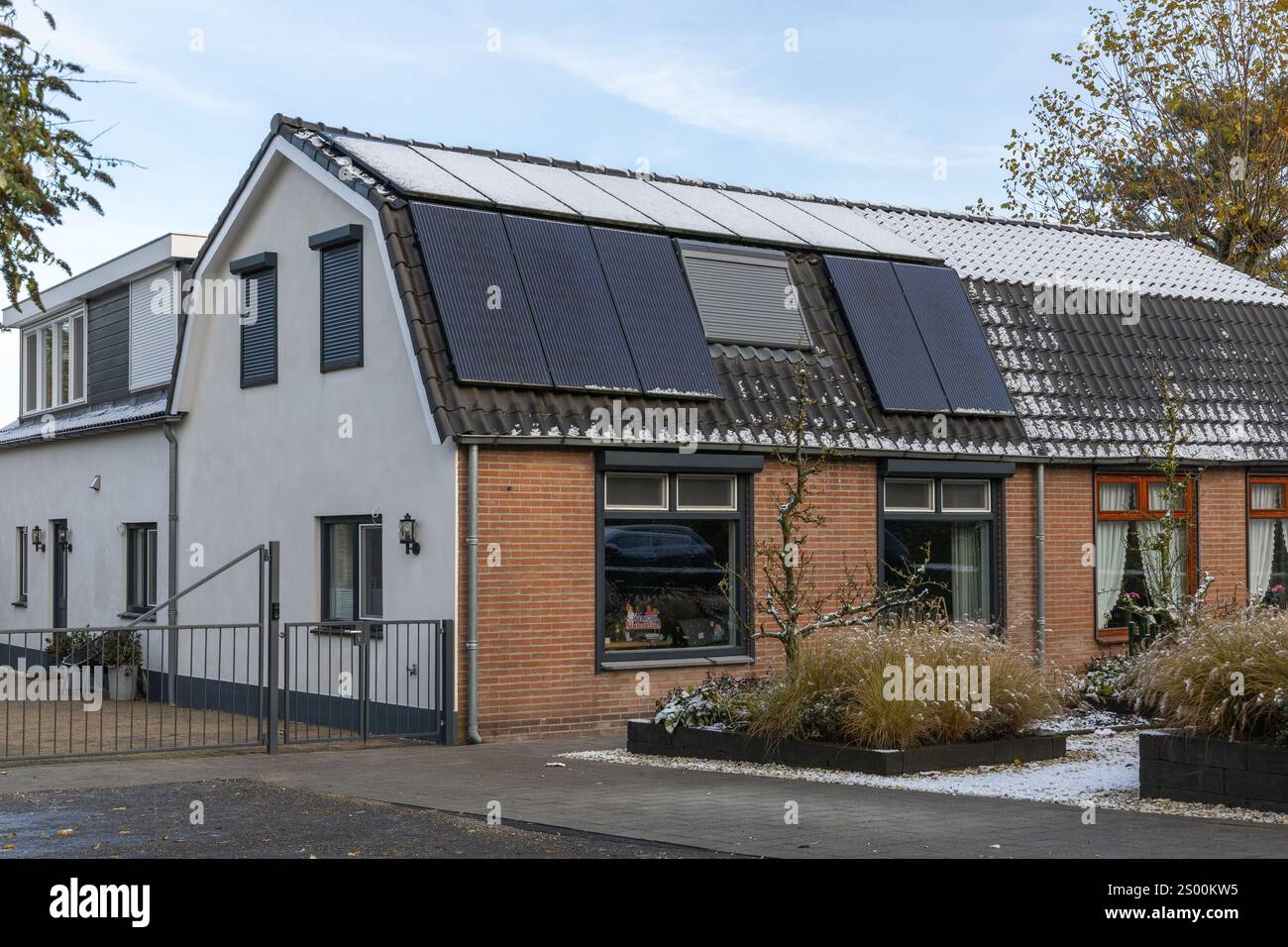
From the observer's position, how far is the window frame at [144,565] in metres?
22.2

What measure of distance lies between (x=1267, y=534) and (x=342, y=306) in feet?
43.5

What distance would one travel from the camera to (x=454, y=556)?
15.2 m

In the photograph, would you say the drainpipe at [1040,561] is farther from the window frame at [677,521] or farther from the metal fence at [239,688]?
the metal fence at [239,688]

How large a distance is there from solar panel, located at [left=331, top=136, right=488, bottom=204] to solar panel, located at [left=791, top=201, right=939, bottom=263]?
5645 millimetres

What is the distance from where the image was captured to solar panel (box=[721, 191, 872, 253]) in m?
19.5

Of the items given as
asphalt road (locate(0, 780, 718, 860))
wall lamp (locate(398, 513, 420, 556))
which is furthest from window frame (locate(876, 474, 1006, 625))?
asphalt road (locate(0, 780, 718, 860))

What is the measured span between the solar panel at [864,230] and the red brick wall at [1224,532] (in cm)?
502

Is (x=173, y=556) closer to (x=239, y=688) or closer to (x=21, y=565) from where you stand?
(x=239, y=688)

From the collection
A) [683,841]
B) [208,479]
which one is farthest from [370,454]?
[683,841]

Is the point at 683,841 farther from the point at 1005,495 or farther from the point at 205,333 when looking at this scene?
the point at 205,333

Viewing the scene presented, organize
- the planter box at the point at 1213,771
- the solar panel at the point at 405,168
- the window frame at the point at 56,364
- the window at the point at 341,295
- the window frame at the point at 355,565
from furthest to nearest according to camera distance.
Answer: the window frame at the point at 56,364
the window at the point at 341,295
the window frame at the point at 355,565
the solar panel at the point at 405,168
the planter box at the point at 1213,771

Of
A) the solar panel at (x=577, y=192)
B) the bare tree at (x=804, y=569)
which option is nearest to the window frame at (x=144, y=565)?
the solar panel at (x=577, y=192)

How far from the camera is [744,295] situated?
1814 cm
